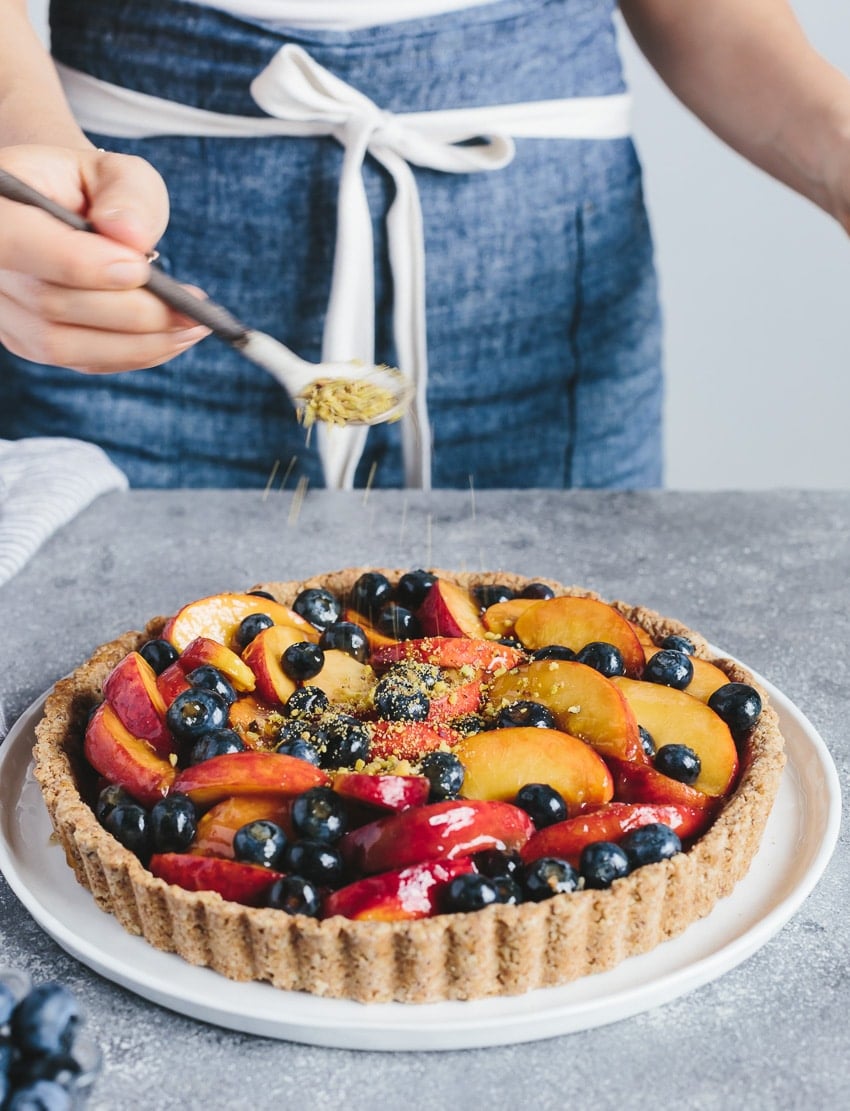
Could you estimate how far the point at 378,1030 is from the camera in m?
1.09

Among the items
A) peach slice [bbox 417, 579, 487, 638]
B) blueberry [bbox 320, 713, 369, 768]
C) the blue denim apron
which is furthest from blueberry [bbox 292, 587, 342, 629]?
Answer: the blue denim apron

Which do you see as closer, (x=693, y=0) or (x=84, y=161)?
(x=84, y=161)

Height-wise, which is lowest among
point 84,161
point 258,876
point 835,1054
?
point 835,1054

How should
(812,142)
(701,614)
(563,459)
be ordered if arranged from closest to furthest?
(701,614)
(812,142)
(563,459)

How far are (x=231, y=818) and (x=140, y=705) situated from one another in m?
0.23

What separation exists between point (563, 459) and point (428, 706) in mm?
1365

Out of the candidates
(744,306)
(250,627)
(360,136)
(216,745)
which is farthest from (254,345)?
(744,306)

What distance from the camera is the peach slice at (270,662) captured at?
146 centimetres

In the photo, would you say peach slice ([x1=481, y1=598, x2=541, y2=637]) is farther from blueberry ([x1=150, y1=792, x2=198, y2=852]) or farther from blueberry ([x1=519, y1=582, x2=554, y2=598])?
blueberry ([x1=150, y1=792, x2=198, y2=852])

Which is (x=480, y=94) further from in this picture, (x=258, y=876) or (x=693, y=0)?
(x=258, y=876)

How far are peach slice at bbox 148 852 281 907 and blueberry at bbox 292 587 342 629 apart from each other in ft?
1.70

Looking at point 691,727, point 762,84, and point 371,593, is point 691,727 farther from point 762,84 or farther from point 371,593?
point 762,84

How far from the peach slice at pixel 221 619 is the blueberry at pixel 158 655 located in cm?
3

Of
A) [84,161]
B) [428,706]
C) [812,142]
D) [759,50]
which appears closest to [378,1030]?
[428,706]
